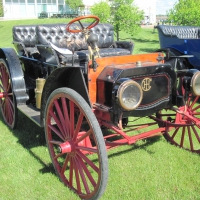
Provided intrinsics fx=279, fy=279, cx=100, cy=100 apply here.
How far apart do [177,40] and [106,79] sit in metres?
3.98

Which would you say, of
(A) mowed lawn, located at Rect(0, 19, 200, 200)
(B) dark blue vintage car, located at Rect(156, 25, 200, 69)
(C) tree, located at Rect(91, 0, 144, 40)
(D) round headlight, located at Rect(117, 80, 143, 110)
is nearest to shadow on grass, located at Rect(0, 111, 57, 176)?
(A) mowed lawn, located at Rect(0, 19, 200, 200)

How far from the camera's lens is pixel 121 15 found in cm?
1203

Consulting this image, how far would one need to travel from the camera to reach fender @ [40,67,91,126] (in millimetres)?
2404

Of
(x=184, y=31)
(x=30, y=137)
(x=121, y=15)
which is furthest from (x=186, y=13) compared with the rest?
(x=30, y=137)

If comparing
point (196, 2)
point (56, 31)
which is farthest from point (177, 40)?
point (196, 2)

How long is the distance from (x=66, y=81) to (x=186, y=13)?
9.07 meters

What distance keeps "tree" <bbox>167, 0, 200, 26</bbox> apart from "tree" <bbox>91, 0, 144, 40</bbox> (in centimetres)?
174

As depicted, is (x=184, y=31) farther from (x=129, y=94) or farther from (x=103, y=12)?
(x=129, y=94)

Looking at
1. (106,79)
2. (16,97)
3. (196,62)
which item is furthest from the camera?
(196,62)

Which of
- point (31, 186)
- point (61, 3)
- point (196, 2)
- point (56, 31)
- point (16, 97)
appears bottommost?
point (31, 186)

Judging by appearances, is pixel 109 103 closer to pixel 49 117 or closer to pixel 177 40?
pixel 49 117

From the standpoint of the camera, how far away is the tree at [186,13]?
10281 millimetres

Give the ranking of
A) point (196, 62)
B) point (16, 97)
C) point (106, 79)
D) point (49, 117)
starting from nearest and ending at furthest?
point (106, 79)
point (49, 117)
point (16, 97)
point (196, 62)

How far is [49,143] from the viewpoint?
2654 mm
